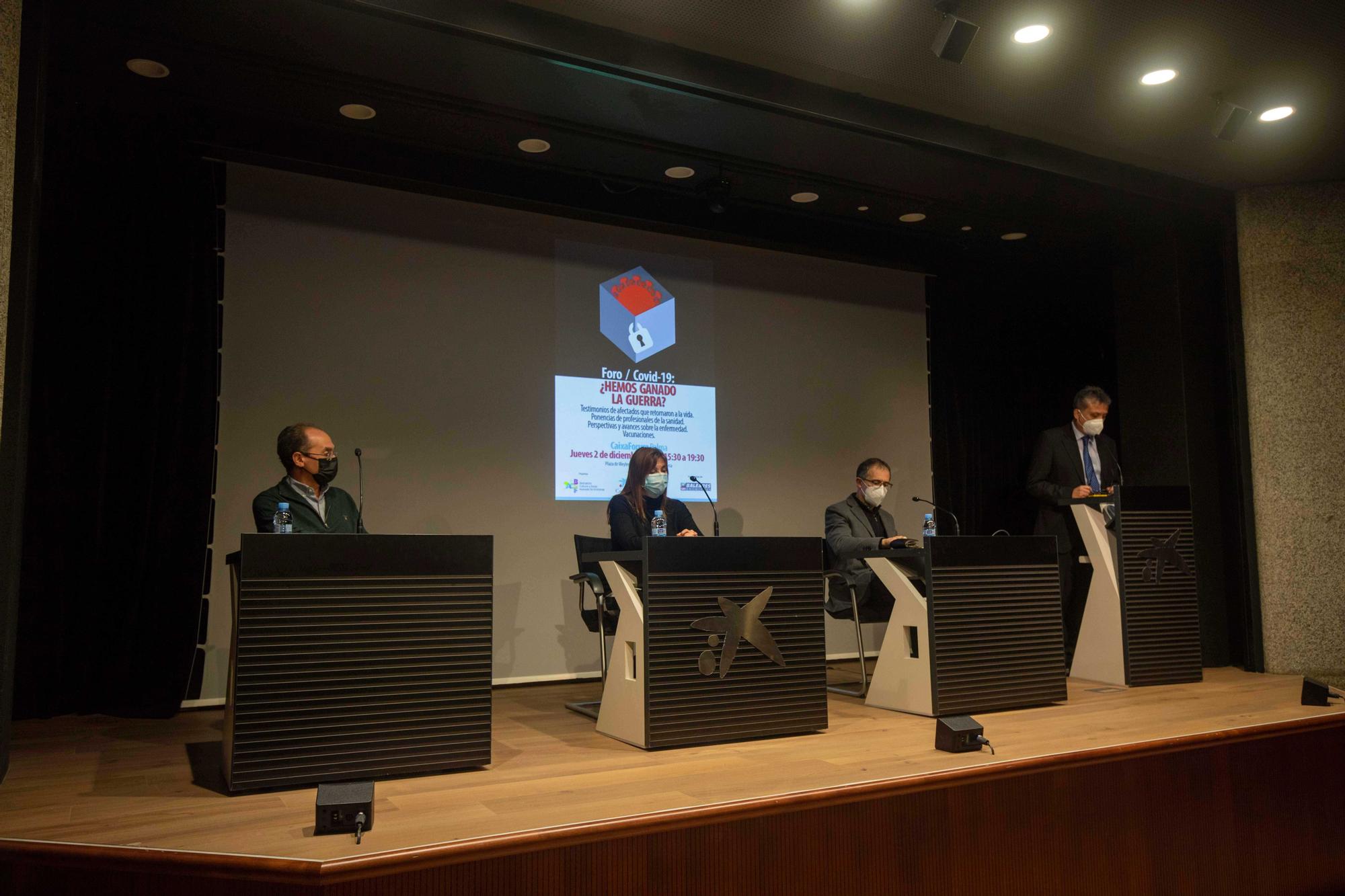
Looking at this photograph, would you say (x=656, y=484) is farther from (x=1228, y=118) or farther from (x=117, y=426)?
(x=1228, y=118)

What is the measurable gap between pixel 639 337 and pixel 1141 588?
3.05m

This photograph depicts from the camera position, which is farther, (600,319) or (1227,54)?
(600,319)

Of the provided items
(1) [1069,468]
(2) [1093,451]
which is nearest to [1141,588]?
(1) [1069,468]

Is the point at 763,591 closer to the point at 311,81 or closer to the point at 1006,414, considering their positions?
the point at 311,81

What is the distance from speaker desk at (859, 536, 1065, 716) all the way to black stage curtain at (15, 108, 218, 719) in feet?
10.5

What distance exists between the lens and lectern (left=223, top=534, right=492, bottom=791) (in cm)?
266

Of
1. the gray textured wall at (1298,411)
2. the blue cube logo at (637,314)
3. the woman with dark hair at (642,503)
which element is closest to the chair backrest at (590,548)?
the woman with dark hair at (642,503)

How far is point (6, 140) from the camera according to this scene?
113 inches

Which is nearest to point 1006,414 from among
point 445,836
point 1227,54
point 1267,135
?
point 1267,135

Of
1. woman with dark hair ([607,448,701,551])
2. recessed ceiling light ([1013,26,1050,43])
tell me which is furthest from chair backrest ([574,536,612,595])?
recessed ceiling light ([1013,26,1050,43])

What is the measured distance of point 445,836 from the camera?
214 centimetres

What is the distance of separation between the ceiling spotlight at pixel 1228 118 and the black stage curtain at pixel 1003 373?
2323 mm

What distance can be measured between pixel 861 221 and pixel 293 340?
3565mm

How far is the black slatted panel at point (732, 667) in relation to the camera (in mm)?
3146
